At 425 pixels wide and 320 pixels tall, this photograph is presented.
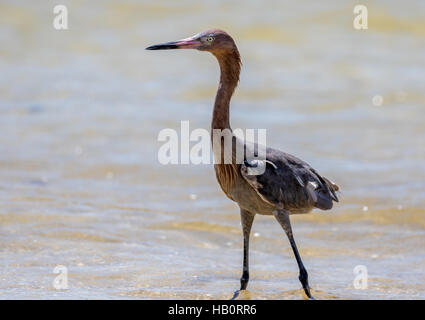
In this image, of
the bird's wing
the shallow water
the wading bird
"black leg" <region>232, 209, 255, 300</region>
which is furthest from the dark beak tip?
the shallow water

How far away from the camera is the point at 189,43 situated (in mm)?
7293

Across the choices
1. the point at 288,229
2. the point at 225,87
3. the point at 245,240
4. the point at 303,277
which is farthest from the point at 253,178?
the point at 303,277

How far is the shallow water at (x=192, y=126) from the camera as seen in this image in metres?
8.32

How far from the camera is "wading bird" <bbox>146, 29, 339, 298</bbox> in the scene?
721 centimetres

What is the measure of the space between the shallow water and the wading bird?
0.78 m

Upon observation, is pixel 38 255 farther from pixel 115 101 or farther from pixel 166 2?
pixel 166 2

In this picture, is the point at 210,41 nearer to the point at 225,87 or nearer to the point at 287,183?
the point at 225,87

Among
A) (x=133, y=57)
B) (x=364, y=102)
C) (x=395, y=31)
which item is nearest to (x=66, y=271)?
(x=364, y=102)

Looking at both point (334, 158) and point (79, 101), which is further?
point (79, 101)

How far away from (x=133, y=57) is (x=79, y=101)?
3454mm

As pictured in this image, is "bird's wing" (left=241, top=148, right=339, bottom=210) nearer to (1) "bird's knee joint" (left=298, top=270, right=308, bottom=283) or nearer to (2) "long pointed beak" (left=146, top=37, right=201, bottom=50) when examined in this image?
(1) "bird's knee joint" (left=298, top=270, right=308, bottom=283)

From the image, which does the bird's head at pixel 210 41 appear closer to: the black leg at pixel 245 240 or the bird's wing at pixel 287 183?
the bird's wing at pixel 287 183

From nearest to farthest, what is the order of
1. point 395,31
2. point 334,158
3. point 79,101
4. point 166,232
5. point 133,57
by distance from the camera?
point 166,232 < point 334,158 < point 79,101 < point 133,57 < point 395,31
